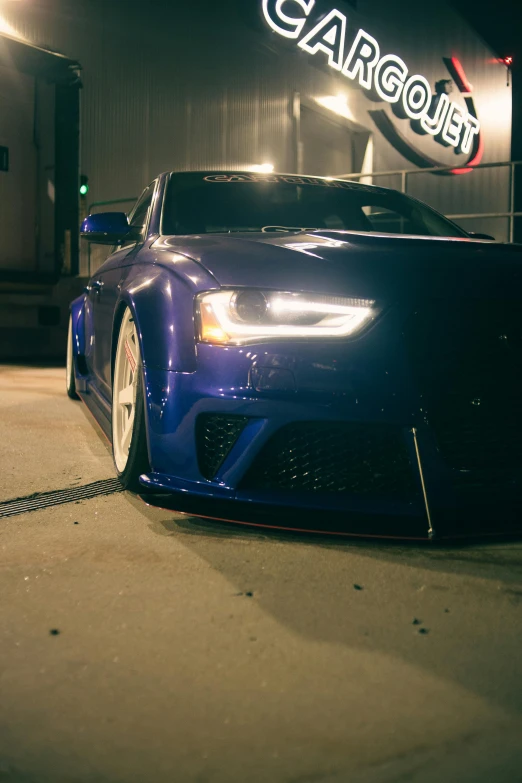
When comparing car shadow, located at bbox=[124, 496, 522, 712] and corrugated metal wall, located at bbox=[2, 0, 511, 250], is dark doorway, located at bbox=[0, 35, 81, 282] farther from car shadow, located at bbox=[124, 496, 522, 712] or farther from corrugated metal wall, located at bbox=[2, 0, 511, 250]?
car shadow, located at bbox=[124, 496, 522, 712]

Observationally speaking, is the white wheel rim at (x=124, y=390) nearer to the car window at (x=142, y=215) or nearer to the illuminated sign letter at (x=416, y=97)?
the car window at (x=142, y=215)

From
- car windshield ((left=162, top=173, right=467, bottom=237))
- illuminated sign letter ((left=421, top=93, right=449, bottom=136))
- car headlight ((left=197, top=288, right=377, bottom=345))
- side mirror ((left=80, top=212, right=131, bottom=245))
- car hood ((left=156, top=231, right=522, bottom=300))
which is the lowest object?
car headlight ((left=197, top=288, right=377, bottom=345))

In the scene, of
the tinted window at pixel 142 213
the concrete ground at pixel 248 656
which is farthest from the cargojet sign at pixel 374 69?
the concrete ground at pixel 248 656

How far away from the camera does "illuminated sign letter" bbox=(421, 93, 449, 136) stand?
66.1ft

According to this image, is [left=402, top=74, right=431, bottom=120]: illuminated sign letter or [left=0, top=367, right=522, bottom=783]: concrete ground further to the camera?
[left=402, top=74, right=431, bottom=120]: illuminated sign letter

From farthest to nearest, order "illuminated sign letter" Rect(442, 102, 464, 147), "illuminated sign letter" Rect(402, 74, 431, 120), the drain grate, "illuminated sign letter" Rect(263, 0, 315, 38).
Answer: "illuminated sign letter" Rect(442, 102, 464, 147) → "illuminated sign letter" Rect(402, 74, 431, 120) → "illuminated sign letter" Rect(263, 0, 315, 38) → the drain grate

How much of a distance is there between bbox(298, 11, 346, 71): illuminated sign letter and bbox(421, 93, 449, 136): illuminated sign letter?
451cm

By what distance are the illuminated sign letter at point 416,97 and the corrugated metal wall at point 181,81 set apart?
2.94ft

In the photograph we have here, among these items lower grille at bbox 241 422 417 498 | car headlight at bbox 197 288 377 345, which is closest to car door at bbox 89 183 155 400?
car headlight at bbox 197 288 377 345

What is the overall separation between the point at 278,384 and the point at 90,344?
235 cm

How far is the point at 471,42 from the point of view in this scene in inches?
971

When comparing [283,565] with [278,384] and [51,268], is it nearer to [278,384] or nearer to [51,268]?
[278,384]

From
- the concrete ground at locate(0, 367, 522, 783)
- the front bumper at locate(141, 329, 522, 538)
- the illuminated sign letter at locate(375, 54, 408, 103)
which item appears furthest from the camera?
the illuminated sign letter at locate(375, 54, 408, 103)

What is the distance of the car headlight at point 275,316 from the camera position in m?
2.67
